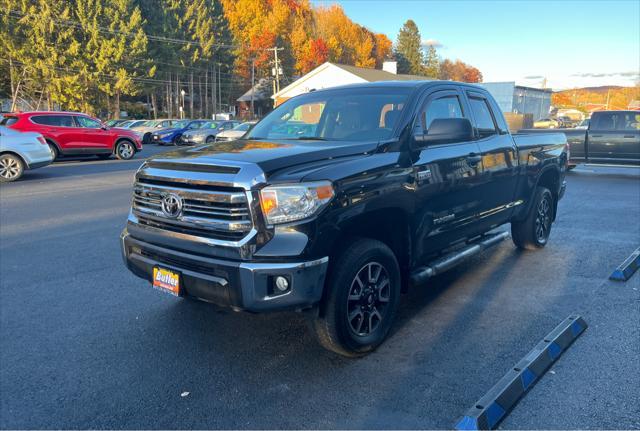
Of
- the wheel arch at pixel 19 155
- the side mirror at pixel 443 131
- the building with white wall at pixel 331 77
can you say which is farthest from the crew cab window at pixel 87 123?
the building with white wall at pixel 331 77

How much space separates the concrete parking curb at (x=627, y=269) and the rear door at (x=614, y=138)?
378 inches

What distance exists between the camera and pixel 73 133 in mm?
17188

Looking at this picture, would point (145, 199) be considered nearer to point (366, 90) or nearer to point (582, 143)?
point (366, 90)

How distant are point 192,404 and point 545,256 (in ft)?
15.8

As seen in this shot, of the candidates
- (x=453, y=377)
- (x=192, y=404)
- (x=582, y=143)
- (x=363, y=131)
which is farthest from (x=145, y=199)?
(x=582, y=143)

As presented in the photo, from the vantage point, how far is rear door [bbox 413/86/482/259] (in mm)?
3896

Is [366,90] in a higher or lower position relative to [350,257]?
higher

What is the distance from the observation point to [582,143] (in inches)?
559

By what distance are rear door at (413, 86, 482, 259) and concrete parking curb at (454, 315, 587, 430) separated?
3.76ft

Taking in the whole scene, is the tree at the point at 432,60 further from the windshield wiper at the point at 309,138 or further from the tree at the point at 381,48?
the windshield wiper at the point at 309,138

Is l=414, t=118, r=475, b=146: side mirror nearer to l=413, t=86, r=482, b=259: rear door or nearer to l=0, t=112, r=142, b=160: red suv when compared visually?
l=413, t=86, r=482, b=259: rear door

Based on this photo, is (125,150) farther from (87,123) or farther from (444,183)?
(444,183)

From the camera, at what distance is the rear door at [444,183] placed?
3896 mm

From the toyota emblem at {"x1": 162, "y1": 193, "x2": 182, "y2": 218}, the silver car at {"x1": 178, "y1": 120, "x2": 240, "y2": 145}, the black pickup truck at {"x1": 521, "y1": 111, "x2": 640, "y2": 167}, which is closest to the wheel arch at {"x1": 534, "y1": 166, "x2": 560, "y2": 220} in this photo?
the toyota emblem at {"x1": 162, "y1": 193, "x2": 182, "y2": 218}
